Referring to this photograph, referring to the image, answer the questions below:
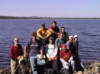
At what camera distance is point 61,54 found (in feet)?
36.0

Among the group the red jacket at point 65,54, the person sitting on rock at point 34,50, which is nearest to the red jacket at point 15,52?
the person sitting on rock at point 34,50

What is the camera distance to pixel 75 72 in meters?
12.0

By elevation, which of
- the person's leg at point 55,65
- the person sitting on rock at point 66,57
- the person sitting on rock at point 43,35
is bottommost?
the person's leg at point 55,65

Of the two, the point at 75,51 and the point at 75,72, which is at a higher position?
the point at 75,51

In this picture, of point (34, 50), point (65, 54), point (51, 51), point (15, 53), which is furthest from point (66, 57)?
point (15, 53)

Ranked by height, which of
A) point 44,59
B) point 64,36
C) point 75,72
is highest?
point 64,36

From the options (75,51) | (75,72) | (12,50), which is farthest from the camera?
(75,51)

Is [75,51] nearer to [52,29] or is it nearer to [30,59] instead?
[52,29]

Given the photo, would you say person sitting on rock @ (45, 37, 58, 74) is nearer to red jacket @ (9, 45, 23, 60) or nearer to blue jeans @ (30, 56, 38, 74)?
blue jeans @ (30, 56, 38, 74)

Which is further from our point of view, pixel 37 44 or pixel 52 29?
pixel 52 29

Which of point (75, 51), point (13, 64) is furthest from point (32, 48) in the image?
point (75, 51)

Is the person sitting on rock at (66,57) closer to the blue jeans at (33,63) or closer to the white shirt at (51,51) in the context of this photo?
the white shirt at (51,51)

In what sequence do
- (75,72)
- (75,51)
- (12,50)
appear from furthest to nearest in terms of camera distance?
(75,51) → (75,72) → (12,50)

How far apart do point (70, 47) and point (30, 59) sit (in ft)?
7.29
